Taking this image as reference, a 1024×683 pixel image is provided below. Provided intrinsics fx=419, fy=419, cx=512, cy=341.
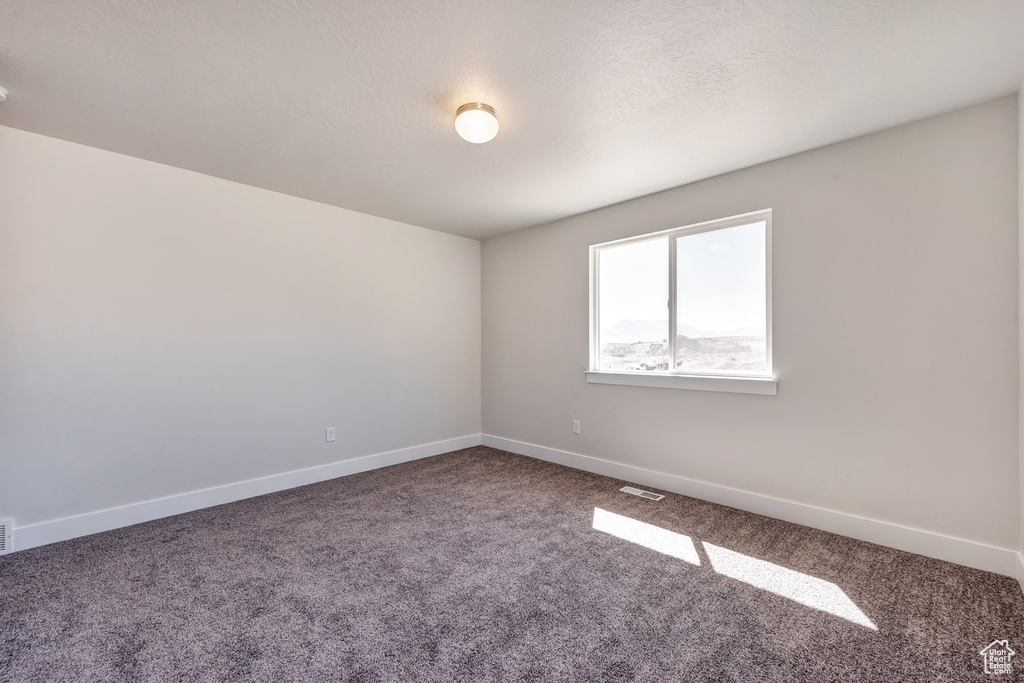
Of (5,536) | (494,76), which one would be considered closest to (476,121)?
(494,76)

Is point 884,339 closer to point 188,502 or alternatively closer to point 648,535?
point 648,535

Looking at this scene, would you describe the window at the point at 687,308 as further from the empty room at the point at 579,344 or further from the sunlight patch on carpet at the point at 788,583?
the sunlight patch on carpet at the point at 788,583

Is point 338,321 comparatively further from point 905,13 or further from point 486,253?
point 905,13

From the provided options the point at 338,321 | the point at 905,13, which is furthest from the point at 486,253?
the point at 905,13

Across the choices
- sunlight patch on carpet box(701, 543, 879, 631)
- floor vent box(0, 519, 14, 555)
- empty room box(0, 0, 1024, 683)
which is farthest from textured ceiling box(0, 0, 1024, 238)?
sunlight patch on carpet box(701, 543, 879, 631)

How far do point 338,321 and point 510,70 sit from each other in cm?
279

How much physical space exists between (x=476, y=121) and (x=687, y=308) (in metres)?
2.23

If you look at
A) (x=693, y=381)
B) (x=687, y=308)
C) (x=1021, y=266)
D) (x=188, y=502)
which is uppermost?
(x=1021, y=266)

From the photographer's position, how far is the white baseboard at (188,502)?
101 inches

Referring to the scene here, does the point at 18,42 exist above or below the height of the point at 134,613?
above

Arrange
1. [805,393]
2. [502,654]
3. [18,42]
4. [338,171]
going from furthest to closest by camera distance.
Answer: [338,171] → [805,393] → [18,42] → [502,654]

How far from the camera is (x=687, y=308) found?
11.3 feet

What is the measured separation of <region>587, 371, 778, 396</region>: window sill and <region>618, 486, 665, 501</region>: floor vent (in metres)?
0.87

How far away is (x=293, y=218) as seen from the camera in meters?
3.66
